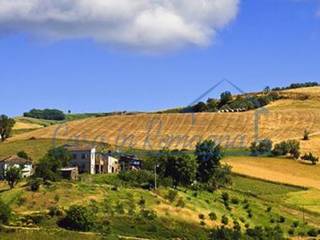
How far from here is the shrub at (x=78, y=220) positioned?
80812 mm

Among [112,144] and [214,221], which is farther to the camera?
[112,144]

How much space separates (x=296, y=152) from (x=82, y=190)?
58813mm

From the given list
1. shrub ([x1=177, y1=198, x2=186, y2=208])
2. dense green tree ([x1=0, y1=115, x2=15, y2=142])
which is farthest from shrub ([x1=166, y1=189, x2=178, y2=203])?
dense green tree ([x1=0, y1=115, x2=15, y2=142])

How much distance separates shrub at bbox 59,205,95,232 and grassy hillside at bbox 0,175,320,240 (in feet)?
4.39

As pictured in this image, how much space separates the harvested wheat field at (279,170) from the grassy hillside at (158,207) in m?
11.0

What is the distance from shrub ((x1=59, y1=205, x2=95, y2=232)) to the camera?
80.8 meters

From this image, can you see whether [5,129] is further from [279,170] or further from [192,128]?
[279,170]

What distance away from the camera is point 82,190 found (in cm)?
9325

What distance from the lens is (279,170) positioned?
13138 cm

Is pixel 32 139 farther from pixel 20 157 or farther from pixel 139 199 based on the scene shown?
pixel 139 199

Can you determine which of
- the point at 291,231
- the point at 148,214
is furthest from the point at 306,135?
the point at 148,214

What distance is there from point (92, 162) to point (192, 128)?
139 ft

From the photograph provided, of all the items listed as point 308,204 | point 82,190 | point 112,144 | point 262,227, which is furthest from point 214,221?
point 112,144

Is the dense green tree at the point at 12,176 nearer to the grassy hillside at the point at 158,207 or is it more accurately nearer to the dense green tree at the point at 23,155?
the grassy hillside at the point at 158,207
